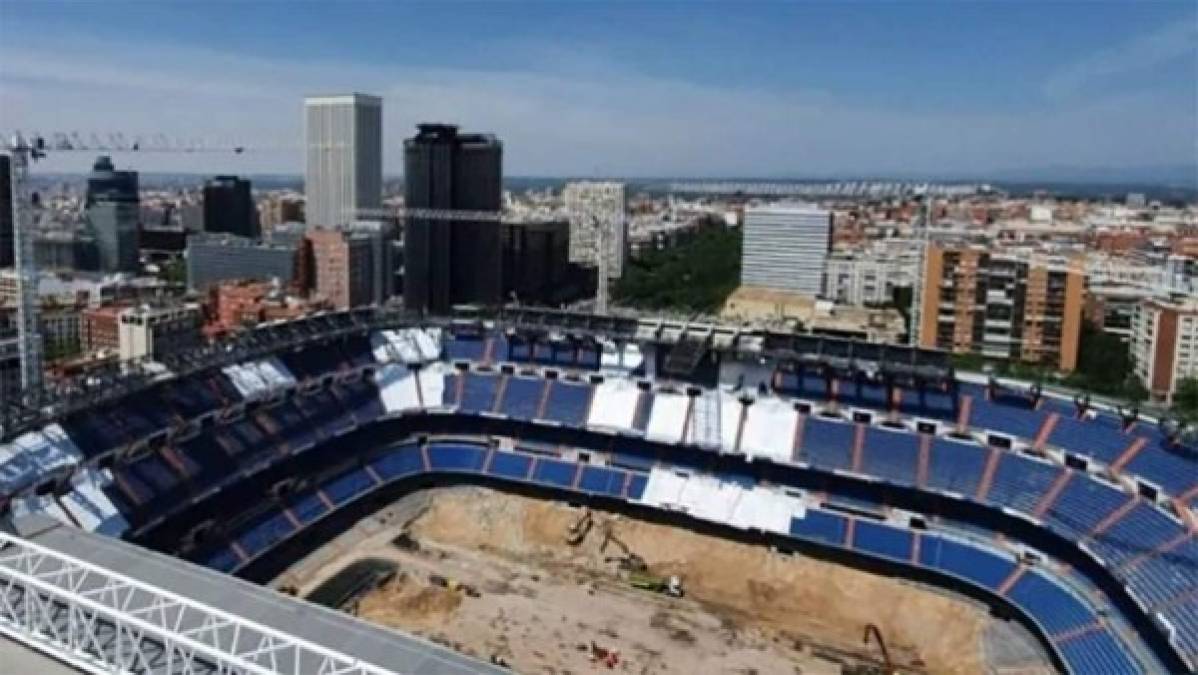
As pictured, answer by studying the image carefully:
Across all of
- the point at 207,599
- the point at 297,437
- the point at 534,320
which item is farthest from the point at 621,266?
the point at 207,599

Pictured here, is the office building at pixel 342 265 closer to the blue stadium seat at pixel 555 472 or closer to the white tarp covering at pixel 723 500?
the blue stadium seat at pixel 555 472

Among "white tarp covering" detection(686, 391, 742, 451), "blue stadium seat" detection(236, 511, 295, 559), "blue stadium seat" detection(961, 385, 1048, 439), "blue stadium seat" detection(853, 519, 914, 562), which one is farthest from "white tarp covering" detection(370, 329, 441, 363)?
"blue stadium seat" detection(961, 385, 1048, 439)

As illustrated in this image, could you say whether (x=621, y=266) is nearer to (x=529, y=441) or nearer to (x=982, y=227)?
(x=982, y=227)

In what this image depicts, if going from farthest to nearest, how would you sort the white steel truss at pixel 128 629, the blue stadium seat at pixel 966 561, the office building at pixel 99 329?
the office building at pixel 99 329
the blue stadium seat at pixel 966 561
the white steel truss at pixel 128 629

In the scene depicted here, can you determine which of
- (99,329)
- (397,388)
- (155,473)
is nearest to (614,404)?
(397,388)

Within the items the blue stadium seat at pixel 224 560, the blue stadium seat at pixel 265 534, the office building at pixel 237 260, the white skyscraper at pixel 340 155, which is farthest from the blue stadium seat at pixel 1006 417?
the white skyscraper at pixel 340 155

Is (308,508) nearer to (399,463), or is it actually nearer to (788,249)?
(399,463)

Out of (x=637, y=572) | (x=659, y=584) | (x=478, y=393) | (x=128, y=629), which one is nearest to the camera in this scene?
(x=128, y=629)
